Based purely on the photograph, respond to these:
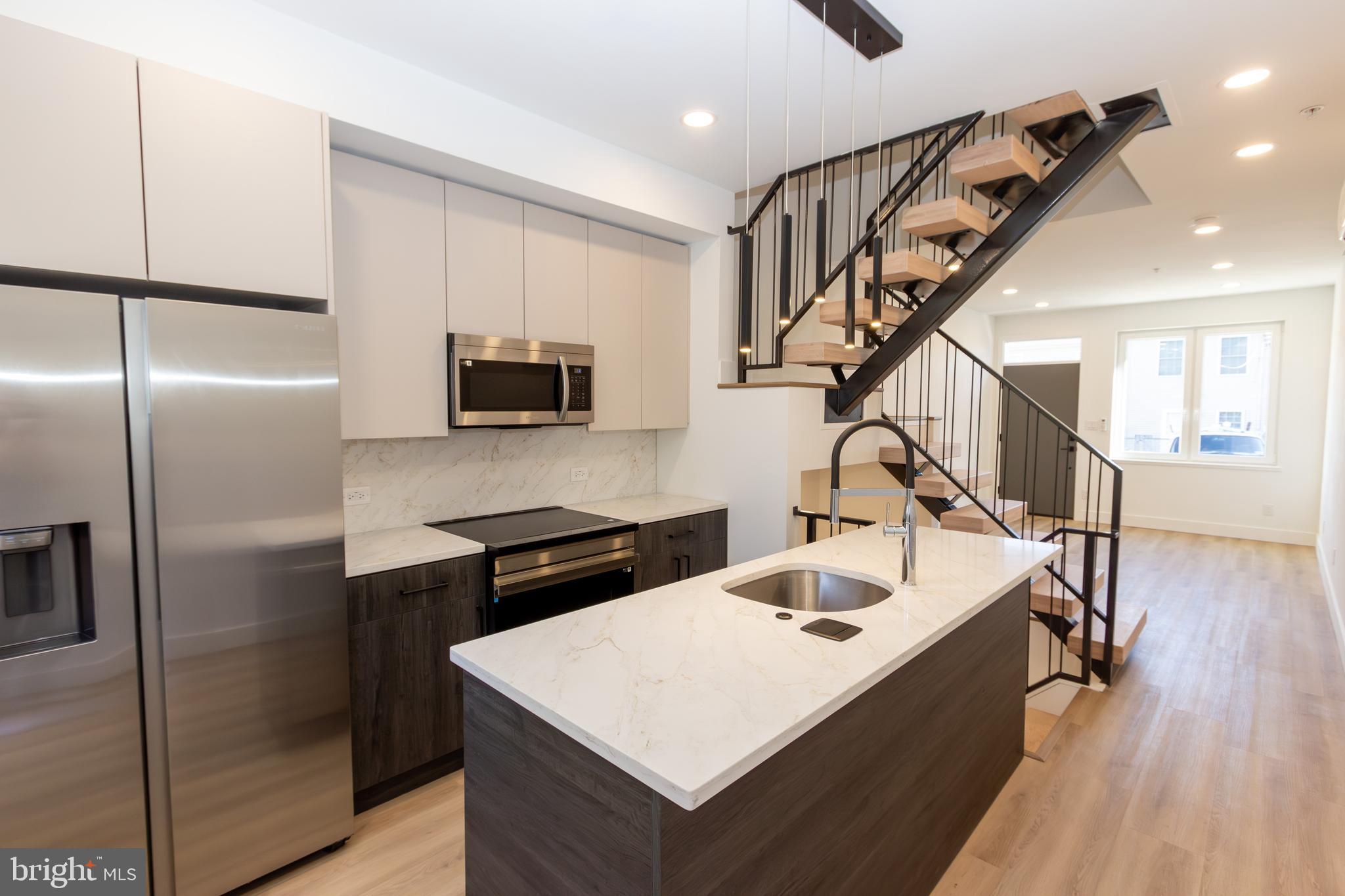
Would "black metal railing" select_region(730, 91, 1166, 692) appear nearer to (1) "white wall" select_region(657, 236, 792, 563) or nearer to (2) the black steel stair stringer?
(2) the black steel stair stringer

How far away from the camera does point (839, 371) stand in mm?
3529

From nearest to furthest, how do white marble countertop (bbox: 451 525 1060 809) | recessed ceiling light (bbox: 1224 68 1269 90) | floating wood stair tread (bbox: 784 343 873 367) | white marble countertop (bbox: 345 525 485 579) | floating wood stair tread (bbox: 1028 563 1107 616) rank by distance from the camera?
white marble countertop (bbox: 451 525 1060 809) < white marble countertop (bbox: 345 525 485 579) < recessed ceiling light (bbox: 1224 68 1269 90) < floating wood stair tread (bbox: 784 343 873 367) < floating wood stair tread (bbox: 1028 563 1107 616)

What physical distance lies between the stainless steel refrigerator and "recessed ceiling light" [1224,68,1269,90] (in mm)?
3381

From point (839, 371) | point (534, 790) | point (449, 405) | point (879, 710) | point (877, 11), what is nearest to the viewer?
point (534, 790)

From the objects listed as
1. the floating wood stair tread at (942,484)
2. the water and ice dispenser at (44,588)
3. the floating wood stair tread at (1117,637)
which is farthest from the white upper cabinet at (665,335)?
the floating wood stair tread at (1117,637)

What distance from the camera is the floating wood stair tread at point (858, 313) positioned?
304 centimetres

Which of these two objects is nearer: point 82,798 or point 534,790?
point 534,790

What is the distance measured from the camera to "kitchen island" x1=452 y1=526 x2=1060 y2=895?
1055 millimetres

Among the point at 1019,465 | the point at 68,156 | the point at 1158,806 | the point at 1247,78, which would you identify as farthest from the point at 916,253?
the point at 1019,465

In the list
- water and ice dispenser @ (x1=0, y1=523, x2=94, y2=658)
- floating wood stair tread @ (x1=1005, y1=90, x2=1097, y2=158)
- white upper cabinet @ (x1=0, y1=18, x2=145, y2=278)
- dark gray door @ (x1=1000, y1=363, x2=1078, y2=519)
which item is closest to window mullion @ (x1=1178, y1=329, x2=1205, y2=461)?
dark gray door @ (x1=1000, y1=363, x2=1078, y2=519)

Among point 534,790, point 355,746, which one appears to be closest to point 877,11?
point 534,790

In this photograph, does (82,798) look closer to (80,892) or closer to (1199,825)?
(80,892)

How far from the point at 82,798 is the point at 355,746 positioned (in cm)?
74

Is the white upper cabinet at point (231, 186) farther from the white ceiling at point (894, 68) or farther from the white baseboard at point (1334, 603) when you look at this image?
the white baseboard at point (1334, 603)
